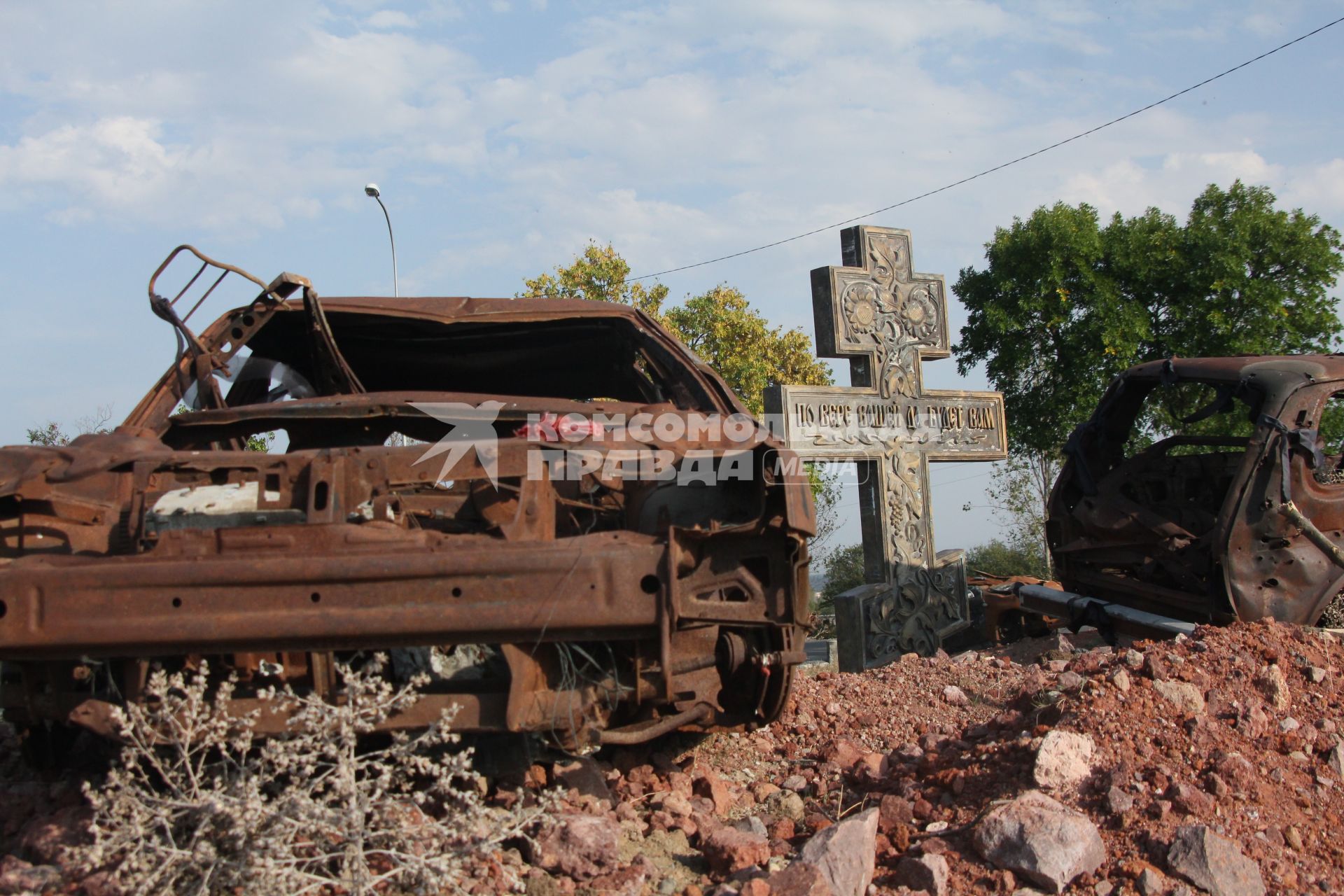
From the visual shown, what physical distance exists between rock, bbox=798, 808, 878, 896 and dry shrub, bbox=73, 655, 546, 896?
2.38ft

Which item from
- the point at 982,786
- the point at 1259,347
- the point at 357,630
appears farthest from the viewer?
the point at 1259,347

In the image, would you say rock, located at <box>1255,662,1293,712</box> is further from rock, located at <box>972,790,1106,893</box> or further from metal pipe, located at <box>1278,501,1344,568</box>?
metal pipe, located at <box>1278,501,1344,568</box>

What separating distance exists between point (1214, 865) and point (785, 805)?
1.39 metres

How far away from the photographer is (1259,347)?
1372 cm

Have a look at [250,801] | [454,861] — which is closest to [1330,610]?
[454,861]

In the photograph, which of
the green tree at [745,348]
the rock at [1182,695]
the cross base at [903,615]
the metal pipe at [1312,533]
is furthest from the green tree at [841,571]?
the rock at [1182,695]

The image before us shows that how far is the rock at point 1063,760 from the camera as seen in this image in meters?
3.37

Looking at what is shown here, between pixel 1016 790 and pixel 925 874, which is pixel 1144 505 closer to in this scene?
pixel 1016 790

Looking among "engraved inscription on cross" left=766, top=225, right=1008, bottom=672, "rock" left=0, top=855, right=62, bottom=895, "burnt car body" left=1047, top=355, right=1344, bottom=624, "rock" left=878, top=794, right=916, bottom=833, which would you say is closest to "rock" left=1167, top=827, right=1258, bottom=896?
"rock" left=878, top=794, right=916, bottom=833

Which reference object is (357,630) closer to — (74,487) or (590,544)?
(590,544)

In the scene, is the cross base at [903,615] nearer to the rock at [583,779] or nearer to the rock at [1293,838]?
the rock at [583,779]

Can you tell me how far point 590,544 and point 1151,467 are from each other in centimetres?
550

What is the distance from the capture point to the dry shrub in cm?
256

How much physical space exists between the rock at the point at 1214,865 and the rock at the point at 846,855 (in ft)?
2.48
